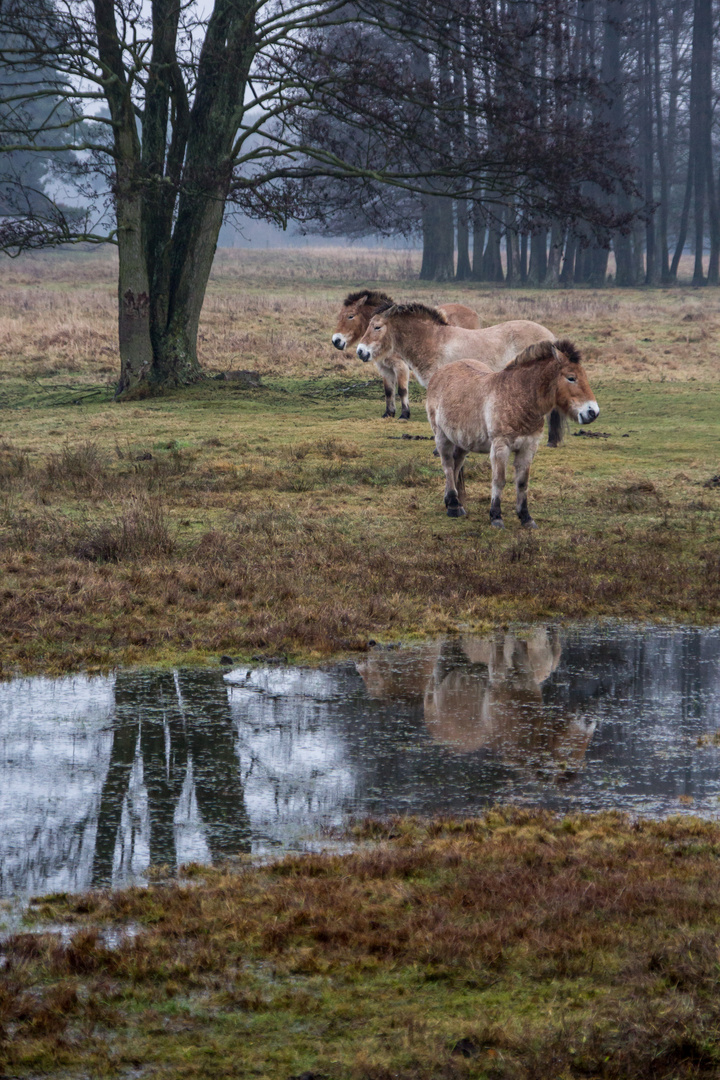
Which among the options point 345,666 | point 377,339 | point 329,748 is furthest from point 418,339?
point 329,748

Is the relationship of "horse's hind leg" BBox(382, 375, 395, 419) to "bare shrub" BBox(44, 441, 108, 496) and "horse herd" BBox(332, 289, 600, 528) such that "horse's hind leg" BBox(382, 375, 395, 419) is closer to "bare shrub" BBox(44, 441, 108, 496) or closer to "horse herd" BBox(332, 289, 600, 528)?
"horse herd" BBox(332, 289, 600, 528)

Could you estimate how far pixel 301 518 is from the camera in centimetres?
1302

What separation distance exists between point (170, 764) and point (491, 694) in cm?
234

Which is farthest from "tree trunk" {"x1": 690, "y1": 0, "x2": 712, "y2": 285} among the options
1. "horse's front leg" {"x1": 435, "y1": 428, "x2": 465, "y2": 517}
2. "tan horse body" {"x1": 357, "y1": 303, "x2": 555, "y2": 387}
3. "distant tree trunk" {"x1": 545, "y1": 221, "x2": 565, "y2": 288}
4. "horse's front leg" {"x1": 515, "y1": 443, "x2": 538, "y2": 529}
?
"horse's front leg" {"x1": 515, "y1": 443, "x2": 538, "y2": 529}

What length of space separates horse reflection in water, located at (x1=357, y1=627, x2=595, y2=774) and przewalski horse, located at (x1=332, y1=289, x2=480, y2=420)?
39.3 feet

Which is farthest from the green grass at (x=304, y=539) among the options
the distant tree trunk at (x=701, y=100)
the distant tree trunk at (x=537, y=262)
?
the distant tree trunk at (x=701, y=100)

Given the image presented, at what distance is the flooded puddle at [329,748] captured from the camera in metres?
5.44

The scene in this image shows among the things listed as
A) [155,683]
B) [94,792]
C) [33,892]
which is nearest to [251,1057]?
[33,892]

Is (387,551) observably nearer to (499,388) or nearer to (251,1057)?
(499,388)

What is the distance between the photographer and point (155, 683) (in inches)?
Answer: 306

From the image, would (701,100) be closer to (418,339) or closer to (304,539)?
(418,339)

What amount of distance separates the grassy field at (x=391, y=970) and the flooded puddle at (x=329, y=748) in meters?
0.54

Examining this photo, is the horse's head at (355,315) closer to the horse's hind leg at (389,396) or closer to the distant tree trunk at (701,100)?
the horse's hind leg at (389,396)

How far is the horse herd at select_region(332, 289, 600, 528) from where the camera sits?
11992mm
